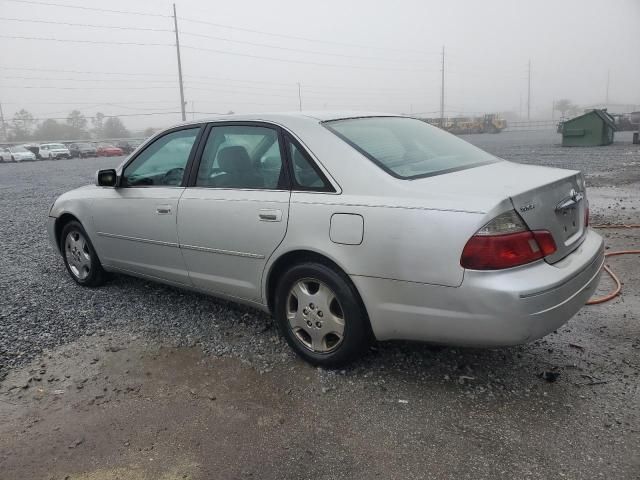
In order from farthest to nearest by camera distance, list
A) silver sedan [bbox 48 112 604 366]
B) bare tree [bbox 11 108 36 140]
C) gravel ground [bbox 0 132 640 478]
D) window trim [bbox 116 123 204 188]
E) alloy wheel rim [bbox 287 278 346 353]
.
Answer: bare tree [bbox 11 108 36 140]
window trim [bbox 116 123 204 188]
alloy wheel rim [bbox 287 278 346 353]
silver sedan [bbox 48 112 604 366]
gravel ground [bbox 0 132 640 478]

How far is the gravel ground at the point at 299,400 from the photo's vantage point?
→ 239cm

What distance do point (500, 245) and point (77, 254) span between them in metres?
4.02

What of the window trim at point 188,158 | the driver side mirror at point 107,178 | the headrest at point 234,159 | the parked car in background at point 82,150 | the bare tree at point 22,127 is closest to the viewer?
the headrest at point 234,159

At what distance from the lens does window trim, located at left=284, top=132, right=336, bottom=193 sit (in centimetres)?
303

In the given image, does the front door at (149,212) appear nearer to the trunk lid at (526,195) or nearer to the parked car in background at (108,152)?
the trunk lid at (526,195)

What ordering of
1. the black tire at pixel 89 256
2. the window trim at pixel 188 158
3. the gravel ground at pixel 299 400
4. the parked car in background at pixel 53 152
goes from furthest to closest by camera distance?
the parked car in background at pixel 53 152, the black tire at pixel 89 256, the window trim at pixel 188 158, the gravel ground at pixel 299 400

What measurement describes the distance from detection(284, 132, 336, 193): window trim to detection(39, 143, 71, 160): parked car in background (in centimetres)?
4147

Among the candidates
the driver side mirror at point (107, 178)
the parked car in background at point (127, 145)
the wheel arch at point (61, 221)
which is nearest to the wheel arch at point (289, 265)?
the driver side mirror at point (107, 178)

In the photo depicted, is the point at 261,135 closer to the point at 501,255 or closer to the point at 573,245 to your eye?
the point at 501,255

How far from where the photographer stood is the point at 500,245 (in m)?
2.49

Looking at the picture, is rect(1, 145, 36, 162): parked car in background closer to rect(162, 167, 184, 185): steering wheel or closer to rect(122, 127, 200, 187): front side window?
Answer: rect(122, 127, 200, 187): front side window

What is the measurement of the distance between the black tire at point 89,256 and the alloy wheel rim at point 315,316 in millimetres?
2400

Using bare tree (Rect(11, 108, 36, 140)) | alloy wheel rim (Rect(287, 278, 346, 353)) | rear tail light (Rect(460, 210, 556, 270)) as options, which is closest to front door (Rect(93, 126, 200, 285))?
alloy wheel rim (Rect(287, 278, 346, 353))

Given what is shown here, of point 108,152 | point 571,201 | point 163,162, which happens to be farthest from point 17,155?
point 571,201
